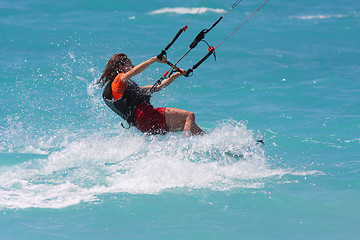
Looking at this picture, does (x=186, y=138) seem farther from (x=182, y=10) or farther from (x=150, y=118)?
(x=182, y=10)

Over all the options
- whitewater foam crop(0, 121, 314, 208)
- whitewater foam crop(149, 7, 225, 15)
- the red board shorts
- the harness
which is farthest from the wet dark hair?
whitewater foam crop(149, 7, 225, 15)

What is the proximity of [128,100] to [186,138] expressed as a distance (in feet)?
2.78

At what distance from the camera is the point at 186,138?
232 inches

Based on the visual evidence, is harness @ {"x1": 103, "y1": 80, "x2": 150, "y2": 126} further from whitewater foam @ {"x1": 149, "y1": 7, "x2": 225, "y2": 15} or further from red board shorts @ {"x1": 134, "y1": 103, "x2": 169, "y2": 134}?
whitewater foam @ {"x1": 149, "y1": 7, "x2": 225, "y2": 15}

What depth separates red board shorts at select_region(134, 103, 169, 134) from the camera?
19.6 feet

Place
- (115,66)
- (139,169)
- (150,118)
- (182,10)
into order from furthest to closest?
(182,10)
(150,118)
(115,66)
(139,169)

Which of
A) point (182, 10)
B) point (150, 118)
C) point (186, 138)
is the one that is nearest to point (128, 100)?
point (150, 118)

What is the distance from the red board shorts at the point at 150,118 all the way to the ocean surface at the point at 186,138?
14cm

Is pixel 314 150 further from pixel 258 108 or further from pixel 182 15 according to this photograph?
pixel 182 15

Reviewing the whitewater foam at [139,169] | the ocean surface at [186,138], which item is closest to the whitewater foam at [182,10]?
the ocean surface at [186,138]

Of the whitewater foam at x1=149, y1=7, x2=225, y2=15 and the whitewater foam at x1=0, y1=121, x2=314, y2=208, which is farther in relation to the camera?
the whitewater foam at x1=149, y1=7, x2=225, y2=15

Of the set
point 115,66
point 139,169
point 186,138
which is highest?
point 115,66

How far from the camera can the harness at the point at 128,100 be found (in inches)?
231

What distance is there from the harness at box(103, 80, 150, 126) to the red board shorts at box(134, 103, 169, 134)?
6 centimetres
